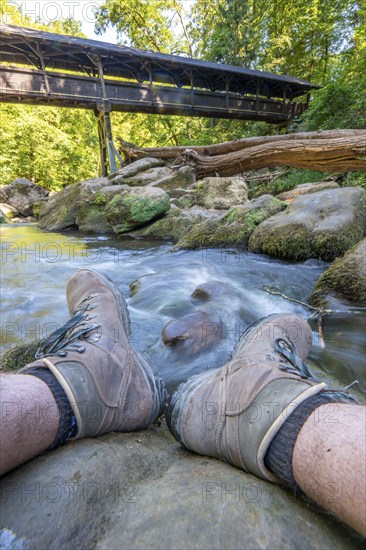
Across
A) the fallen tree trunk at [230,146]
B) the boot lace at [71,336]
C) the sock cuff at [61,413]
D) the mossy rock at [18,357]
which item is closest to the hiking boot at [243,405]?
the sock cuff at [61,413]

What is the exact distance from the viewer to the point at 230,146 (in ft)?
30.5

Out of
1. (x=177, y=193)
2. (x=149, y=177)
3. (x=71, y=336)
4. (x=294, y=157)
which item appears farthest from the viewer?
(x=149, y=177)

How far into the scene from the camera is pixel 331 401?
91cm

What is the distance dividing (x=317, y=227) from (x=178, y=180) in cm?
581

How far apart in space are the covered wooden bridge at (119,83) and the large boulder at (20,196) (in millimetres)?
3597

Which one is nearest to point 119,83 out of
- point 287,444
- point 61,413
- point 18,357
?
point 18,357

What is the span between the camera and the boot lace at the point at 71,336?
1.29 m

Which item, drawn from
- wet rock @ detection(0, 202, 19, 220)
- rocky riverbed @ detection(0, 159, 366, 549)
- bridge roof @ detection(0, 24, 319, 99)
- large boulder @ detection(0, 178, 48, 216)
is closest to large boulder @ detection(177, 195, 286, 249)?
rocky riverbed @ detection(0, 159, 366, 549)

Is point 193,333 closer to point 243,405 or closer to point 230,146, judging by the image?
point 243,405

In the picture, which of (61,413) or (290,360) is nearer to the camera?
(61,413)

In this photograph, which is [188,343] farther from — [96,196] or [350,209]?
[96,196]

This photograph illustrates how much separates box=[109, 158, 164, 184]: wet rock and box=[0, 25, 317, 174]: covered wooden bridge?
2.86 meters

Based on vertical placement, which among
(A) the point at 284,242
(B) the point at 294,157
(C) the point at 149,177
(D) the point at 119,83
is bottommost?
(A) the point at 284,242

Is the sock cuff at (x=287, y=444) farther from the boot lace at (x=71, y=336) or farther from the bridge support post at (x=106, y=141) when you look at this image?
the bridge support post at (x=106, y=141)
